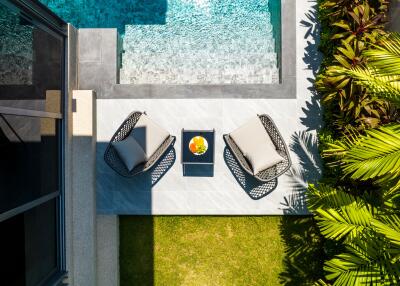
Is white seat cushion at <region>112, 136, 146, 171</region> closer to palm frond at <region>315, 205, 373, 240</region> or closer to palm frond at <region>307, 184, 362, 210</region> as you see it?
palm frond at <region>307, 184, 362, 210</region>

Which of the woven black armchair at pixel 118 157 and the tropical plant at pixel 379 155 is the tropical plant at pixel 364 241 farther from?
the woven black armchair at pixel 118 157

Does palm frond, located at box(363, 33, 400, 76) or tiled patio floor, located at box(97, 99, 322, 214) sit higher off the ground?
palm frond, located at box(363, 33, 400, 76)

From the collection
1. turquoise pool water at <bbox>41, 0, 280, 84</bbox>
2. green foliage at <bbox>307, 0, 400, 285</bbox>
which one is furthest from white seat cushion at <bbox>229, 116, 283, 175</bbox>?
turquoise pool water at <bbox>41, 0, 280, 84</bbox>

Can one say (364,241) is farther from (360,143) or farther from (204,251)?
(204,251)

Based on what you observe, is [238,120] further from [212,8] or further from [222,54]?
[212,8]

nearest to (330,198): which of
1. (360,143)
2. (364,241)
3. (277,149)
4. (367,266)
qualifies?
(364,241)

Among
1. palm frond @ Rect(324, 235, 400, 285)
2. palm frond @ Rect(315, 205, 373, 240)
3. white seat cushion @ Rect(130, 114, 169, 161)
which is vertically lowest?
palm frond @ Rect(324, 235, 400, 285)

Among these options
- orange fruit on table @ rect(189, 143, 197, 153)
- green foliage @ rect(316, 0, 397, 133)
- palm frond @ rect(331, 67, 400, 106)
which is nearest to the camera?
palm frond @ rect(331, 67, 400, 106)

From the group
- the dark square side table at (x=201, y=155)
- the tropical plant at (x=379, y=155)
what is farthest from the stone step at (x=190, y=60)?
A: the tropical plant at (x=379, y=155)
